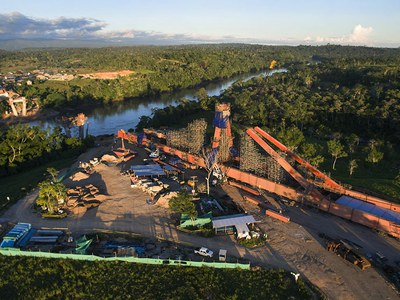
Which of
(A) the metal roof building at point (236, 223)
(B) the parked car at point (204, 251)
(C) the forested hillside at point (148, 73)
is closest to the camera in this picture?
(B) the parked car at point (204, 251)

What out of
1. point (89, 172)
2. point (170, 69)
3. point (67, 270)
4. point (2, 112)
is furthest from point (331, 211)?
point (170, 69)

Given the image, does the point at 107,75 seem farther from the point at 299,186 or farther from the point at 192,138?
the point at 299,186

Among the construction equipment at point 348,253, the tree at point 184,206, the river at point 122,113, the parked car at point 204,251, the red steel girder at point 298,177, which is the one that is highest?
the red steel girder at point 298,177

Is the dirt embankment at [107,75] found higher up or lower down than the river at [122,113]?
higher up

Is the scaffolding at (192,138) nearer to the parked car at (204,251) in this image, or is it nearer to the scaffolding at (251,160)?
the scaffolding at (251,160)

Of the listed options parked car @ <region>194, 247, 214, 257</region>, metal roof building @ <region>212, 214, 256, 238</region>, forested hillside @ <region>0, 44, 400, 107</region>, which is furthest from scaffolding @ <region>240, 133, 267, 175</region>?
forested hillside @ <region>0, 44, 400, 107</region>

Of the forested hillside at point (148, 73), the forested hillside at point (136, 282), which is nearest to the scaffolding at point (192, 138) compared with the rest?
the forested hillside at point (136, 282)

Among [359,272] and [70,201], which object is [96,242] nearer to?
[70,201]
